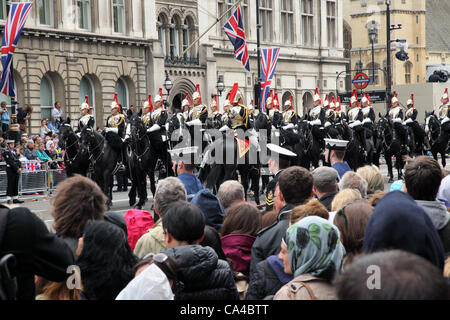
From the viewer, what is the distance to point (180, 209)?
15.2ft

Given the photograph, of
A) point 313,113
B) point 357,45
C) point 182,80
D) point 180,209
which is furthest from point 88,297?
point 357,45

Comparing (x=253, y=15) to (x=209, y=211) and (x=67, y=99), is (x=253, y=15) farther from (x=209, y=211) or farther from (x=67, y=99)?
(x=209, y=211)

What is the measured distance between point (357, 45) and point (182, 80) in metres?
57.0

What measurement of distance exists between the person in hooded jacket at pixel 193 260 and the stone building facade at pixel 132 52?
91.9ft

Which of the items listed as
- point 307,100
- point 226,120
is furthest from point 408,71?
point 226,120

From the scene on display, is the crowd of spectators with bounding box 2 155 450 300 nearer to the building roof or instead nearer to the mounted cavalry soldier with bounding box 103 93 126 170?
the mounted cavalry soldier with bounding box 103 93 126 170

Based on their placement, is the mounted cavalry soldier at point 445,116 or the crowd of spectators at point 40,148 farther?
the mounted cavalry soldier at point 445,116

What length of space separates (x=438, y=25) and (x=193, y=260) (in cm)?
10435

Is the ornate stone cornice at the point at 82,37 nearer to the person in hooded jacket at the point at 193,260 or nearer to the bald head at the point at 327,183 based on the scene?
the bald head at the point at 327,183

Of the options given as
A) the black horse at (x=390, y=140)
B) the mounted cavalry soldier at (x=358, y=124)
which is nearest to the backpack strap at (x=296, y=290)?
the mounted cavalry soldier at (x=358, y=124)

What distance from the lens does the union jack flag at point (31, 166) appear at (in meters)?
21.7

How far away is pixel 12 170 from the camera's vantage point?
20062 millimetres
